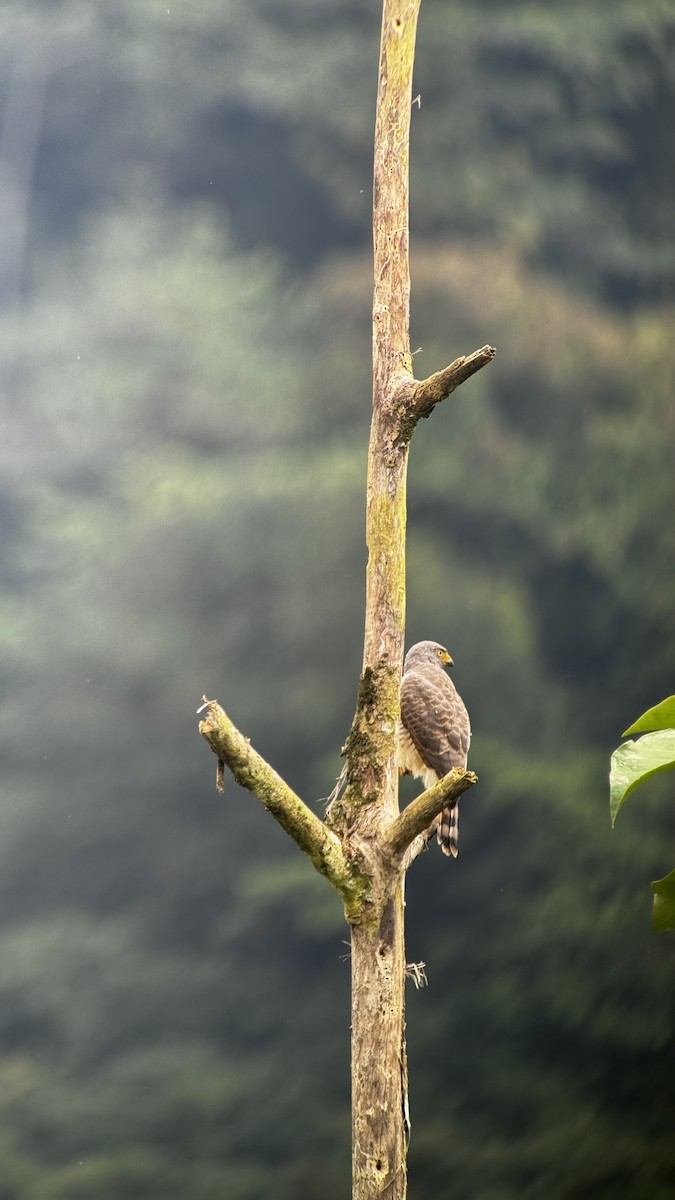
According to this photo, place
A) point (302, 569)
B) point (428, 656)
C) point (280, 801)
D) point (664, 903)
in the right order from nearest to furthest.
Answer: point (664, 903) < point (280, 801) < point (428, 656) < point (302, 569)

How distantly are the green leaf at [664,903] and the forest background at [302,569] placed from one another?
1.28 metres

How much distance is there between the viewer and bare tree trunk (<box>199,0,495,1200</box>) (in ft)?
5.63

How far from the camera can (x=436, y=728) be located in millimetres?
2141

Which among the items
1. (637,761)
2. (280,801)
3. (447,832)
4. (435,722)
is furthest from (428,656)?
(637,761)

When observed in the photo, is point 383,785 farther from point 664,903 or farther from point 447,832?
point 664,903

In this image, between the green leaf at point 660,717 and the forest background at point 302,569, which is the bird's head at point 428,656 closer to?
the forest background at point 302,569

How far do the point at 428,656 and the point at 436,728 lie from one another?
215mm

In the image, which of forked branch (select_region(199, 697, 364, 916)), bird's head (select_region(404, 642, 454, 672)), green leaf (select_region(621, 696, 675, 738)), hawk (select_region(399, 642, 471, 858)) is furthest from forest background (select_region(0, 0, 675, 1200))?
green leaf (select_region(621, 696, 675, 738))

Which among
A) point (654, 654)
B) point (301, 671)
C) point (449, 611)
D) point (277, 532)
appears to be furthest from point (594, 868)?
point (277, 532)

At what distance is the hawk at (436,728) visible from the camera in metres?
2.14

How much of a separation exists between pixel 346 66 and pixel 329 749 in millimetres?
1671

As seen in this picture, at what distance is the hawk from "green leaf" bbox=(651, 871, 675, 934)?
70cm

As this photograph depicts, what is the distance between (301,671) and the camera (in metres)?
2.63

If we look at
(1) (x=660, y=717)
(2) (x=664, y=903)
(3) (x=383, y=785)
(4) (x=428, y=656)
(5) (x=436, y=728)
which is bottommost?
(2) (x=664, y=903)
